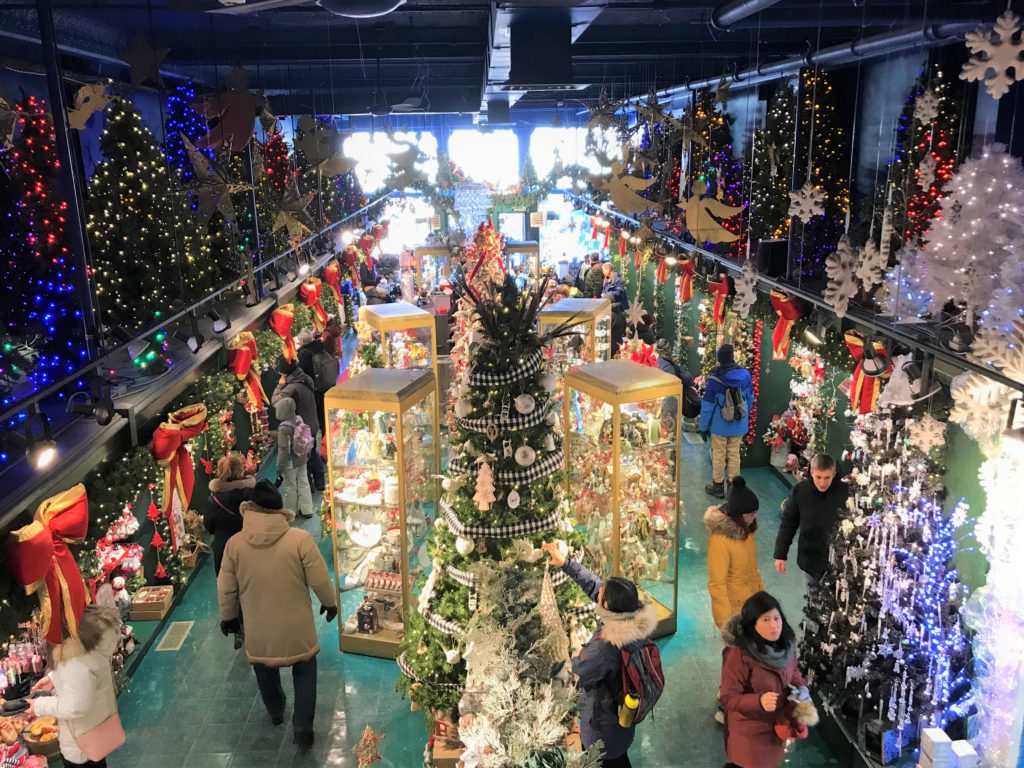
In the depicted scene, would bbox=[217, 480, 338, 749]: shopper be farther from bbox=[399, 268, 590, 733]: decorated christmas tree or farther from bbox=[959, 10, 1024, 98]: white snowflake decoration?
bbox=[959, 10, 1024, 98]: white snowflake decoration

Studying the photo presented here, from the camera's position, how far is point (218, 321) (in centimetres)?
696

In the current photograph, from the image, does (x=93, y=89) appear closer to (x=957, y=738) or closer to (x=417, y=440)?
(x=417, y=440)

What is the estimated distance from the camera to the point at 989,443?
13.2ft

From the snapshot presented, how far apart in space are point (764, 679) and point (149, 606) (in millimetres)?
5010

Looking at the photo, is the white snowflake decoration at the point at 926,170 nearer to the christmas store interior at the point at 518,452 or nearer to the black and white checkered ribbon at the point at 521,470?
the christmas store interior at the point at 518,452

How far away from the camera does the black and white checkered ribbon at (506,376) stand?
16.5ft

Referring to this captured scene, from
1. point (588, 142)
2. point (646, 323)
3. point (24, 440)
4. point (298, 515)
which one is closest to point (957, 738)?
point (24, 440)

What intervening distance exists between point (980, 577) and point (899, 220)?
8.34ft

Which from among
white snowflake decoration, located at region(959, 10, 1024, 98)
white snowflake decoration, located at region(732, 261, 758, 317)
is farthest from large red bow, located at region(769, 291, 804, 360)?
white snowflake decoration, located at region(959, 10, 1024, 98)

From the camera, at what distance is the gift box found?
6824mm

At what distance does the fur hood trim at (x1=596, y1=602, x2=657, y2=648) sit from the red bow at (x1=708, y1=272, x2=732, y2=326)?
211 inches

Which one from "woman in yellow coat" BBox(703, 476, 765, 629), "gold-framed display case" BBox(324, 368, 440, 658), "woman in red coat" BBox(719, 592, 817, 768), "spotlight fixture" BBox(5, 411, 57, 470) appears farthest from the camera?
"gold-framed display case" BBox(324, 368, 440, 658)

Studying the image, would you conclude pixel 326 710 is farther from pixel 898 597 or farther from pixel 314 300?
pixel 314 300

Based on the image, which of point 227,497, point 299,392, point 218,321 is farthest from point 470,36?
point 227,497
